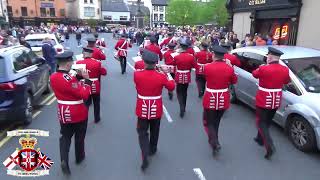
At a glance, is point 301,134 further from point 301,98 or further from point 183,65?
point 183,65

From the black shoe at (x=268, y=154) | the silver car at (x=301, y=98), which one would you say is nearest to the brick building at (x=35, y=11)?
the silver car at (x=301, y=98)

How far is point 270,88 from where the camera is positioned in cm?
556

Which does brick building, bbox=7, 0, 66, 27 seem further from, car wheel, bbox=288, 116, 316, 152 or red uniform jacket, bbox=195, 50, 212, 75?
car wheel, bbox=288, 116, 316, 152

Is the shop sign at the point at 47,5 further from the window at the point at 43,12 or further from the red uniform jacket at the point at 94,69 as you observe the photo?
the red uniform jacket at the point at 94,69

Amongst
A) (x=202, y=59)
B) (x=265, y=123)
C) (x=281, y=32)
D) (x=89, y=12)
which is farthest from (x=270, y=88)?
(x=89, y=12)

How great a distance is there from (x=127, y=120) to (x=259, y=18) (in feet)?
43.8

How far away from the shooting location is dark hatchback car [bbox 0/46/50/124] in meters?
6.52

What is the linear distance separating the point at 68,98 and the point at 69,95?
0.06 m

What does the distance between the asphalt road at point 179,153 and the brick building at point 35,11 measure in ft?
224

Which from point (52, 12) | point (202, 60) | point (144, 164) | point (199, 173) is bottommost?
point (199, 173)

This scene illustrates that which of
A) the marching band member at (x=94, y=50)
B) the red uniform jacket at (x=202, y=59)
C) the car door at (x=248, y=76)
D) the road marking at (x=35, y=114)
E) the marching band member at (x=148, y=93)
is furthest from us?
the red uniform jacket at (x=202, y=59)

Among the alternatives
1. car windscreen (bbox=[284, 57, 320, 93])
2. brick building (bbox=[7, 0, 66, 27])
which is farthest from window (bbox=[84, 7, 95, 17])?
car windscreen (bbox=[284, 57, 320, 93])

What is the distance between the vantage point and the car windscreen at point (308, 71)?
610cm

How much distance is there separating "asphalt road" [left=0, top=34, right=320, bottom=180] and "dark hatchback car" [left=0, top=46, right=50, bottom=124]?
505 mm
